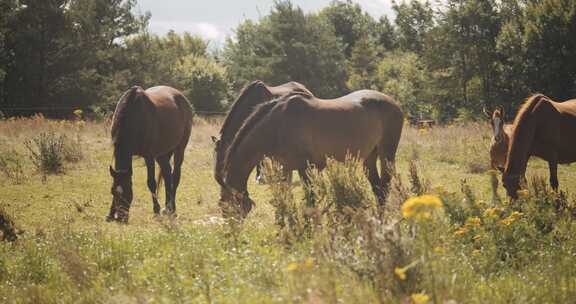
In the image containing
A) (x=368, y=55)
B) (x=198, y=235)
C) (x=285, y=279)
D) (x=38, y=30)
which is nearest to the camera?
(x=285, y=279)

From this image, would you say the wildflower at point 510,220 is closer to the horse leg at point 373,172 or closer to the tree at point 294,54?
the horse leg at point 373,172

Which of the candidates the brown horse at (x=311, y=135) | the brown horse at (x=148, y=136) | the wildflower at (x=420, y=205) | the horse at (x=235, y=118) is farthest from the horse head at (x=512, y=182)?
the wildflower at (x=420, y=205)

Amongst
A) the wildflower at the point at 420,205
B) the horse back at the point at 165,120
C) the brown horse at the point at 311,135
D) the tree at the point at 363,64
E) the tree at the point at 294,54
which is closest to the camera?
the wildflower at the point at 420,205

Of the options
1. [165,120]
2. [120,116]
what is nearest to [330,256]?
[120,116]

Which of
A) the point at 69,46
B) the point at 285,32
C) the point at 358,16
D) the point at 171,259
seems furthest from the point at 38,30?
the point at 358,16

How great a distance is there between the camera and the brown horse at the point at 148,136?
833cm

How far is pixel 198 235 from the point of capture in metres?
6.08

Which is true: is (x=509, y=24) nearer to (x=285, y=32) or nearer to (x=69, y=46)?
(x=285, y=32)

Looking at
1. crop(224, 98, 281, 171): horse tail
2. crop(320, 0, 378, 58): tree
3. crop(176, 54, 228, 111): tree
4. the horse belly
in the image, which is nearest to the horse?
crop(224, 98, 281, 171): horse tail

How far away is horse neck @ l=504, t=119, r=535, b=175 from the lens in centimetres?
797

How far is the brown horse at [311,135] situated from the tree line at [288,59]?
15.5 meters

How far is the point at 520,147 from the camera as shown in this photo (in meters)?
8.11

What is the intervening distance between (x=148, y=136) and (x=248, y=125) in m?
2.53

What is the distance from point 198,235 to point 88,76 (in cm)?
2624
